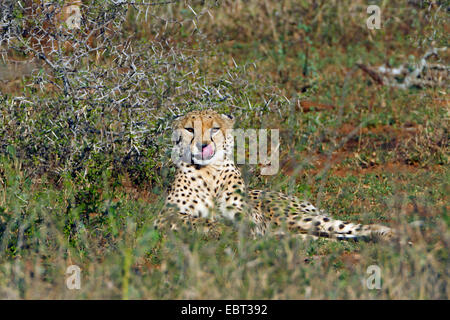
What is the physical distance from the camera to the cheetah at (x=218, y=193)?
5.52m

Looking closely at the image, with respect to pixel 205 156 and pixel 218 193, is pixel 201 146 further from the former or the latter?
pixel 218 193

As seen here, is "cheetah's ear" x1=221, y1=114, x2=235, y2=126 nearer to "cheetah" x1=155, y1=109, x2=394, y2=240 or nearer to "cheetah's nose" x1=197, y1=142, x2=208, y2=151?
"cheetah" x1=155, y1=109, x2=394, y2=240

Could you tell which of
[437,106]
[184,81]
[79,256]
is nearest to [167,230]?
[79,256]

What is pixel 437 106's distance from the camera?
Answer: 8.19 metres

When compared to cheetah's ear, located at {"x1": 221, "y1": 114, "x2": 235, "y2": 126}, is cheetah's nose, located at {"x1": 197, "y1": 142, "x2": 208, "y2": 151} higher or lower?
lower

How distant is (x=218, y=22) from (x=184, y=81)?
460 centimetres

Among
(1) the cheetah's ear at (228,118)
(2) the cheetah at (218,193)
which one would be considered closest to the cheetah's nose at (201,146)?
(2) the cheetah at (218,193)

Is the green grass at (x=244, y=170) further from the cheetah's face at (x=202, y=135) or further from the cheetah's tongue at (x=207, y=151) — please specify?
the cheetah's tongue at (x=207, y=151)

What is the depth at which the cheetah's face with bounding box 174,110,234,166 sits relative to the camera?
5586 millimetres

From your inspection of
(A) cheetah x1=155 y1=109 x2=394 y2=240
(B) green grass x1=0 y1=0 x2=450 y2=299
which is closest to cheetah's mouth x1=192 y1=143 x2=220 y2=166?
(A) cheetah x1=155 y1=109 x2=394 y2=240

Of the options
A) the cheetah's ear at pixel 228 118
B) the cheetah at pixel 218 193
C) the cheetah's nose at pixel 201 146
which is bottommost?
the cheetah at pixel 218 193

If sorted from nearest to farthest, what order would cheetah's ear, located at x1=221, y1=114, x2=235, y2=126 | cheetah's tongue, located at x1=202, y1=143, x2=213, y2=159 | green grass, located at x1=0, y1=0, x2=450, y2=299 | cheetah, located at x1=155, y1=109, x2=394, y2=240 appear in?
green grass, located at x1=0, y1=0, x2=450, y2=299
cheetah, located at x1=155, y1=109, x2=394, y2=240
cheetah's tongue, located at x1=202, y1=143, x2=213, y2=159
cheetah's ear, located at x1=221, y1=114, x2=235, y2=126

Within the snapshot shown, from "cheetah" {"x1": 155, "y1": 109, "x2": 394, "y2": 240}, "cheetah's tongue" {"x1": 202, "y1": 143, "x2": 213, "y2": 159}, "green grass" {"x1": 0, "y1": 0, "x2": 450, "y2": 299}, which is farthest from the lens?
"cheetah's tongue" {"x1": 202, "y1": 143, "x2": 213, "y2": 159}
